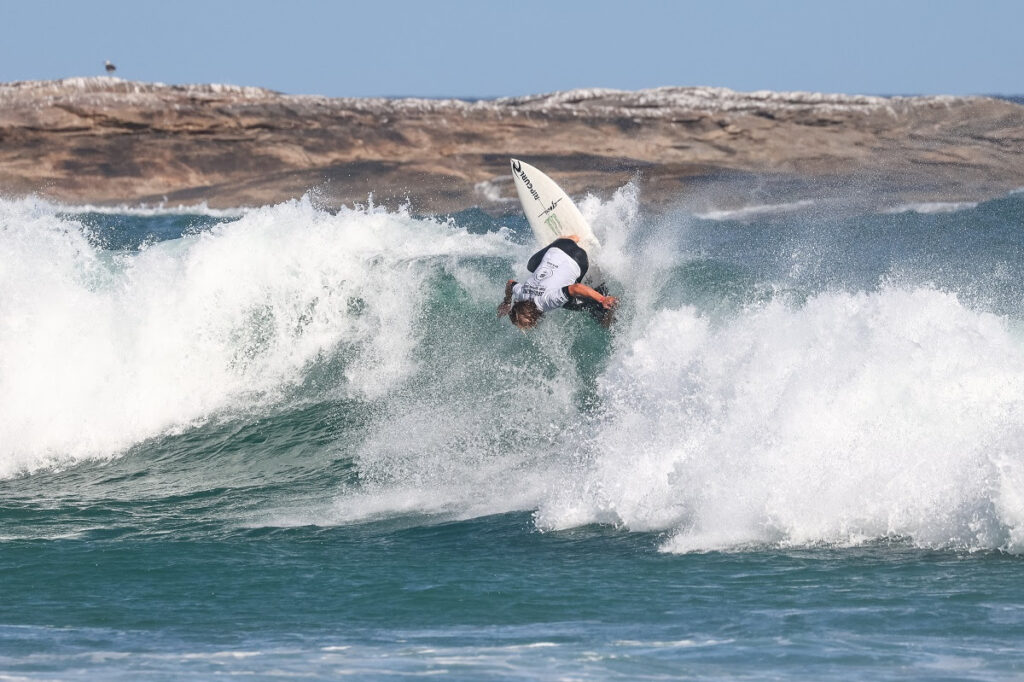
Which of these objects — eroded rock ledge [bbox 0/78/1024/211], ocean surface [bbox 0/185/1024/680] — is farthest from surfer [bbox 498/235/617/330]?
eroded rock ledge [bbox 0/78/1024/211]

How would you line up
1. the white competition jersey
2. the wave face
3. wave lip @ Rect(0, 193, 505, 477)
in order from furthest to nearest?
wave lip @ Rect(0, 193, 505, 477), the white competition jersey, the wave face

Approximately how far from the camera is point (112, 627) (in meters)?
6.19

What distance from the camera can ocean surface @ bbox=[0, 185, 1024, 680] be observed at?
18.7 feet

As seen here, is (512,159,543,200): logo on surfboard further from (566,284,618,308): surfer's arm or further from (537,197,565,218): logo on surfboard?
(566,284,618,308): surfer's arm

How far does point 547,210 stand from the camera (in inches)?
479

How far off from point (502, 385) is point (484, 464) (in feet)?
4.72

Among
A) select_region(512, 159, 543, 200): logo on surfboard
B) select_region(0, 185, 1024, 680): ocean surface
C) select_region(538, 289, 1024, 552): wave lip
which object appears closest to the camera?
select_region(0, 185, 1024, 680): ocean surface

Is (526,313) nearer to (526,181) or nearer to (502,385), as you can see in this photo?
(502,385)

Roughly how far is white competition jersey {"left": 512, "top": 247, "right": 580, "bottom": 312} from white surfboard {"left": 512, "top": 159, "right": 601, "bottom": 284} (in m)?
1.29

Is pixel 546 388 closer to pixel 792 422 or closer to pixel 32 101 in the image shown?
pixel 792 422

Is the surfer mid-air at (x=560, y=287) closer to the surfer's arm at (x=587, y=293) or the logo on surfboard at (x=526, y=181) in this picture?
the surfer's arm at (x=587, y=293)

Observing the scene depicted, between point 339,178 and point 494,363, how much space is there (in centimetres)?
1827

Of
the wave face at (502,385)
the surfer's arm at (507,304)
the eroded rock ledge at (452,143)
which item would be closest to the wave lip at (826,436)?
the wave face at (502,385)

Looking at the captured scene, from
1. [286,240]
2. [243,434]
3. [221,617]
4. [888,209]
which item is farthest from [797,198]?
[221,617]
